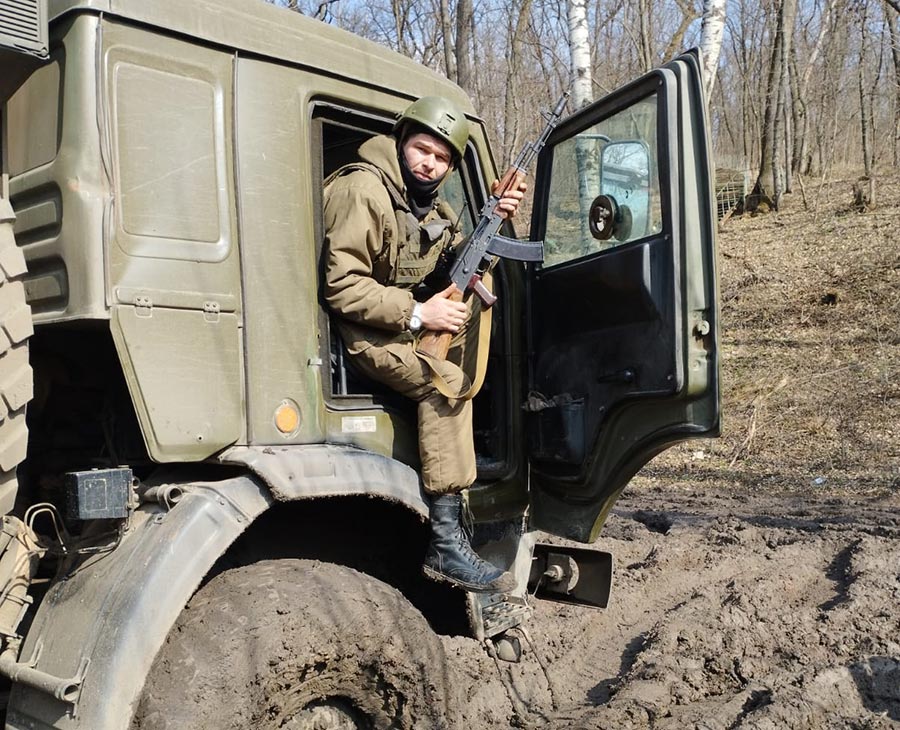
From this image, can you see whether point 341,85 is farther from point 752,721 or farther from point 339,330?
point 752,721

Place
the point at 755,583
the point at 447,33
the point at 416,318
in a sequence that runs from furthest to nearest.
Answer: the point at 447,33 < the point at 755,583 < the point at 416,318

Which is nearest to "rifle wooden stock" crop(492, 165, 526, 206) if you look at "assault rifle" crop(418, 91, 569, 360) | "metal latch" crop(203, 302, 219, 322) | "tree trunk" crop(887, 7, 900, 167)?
"assault rifle" crop(418, 91, 569, 360)

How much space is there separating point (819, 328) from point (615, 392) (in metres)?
9.40

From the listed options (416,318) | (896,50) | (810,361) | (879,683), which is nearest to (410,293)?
(416,318)

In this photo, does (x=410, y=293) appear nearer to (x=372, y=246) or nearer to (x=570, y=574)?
(x=372, y=246)

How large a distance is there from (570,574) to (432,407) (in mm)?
1238

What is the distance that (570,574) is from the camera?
3.84 metres

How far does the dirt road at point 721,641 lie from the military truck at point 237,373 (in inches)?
25.3

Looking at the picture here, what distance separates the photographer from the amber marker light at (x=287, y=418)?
2674mm

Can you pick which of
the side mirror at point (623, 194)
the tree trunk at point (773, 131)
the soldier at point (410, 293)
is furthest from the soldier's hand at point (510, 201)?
the tree trunk at point (773, 131)

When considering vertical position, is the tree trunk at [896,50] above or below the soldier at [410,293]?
above

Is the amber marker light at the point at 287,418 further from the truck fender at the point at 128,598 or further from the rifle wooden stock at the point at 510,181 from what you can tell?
the rifle wooden stock at the point at 510,181

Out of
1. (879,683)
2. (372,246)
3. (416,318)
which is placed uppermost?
(372,246)

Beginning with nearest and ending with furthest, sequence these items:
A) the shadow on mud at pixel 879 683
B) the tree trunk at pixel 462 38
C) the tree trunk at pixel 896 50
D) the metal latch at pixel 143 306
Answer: the metal latch at pixel 143 306 < the shadow on mud at pixel 879 683 < the tree trunk at pixel 462 38 < the tree trunk at pixel 896 50
